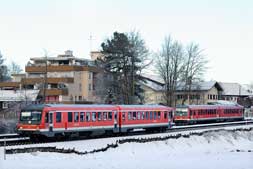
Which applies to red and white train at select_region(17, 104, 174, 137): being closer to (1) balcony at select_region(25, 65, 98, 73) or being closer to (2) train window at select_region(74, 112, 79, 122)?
(2) train window at select_region(74, 112, 79, 122)

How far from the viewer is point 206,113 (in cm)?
5997

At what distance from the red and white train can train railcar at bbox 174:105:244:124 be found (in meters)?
13.6

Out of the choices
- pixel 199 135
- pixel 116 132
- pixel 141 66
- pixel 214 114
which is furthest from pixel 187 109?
pixel 116 132

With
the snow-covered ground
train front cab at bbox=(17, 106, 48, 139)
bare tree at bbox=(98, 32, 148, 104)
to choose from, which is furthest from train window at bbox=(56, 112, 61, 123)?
bare tree at bbox=(98, 32, 148, 104)

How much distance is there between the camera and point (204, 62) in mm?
78750

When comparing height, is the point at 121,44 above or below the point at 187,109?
above

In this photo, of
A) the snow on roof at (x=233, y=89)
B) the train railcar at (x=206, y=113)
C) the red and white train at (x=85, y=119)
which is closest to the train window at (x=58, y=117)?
the red and white train at (x=85, y=119)

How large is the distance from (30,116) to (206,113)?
32.8 meters

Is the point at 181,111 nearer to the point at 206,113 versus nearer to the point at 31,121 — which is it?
the point at 206,113

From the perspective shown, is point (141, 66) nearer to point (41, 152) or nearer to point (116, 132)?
point (116, 132)

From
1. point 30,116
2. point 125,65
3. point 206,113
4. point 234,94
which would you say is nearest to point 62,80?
point 125,65

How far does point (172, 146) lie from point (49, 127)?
8823 millimetres

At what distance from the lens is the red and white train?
3088 cm

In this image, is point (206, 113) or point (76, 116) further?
point (206, 113)
